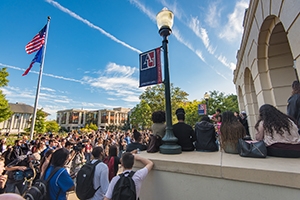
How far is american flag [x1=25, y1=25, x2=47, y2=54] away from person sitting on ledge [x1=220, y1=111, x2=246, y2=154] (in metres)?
15.2

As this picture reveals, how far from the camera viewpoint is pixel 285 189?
5.74ft

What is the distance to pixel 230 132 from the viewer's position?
2.85m

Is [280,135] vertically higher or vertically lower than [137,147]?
higher

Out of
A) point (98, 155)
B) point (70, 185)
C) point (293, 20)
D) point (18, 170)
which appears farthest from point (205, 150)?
point (18, 170)

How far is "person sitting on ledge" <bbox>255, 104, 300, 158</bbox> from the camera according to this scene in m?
2.33

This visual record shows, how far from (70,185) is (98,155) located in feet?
2.49

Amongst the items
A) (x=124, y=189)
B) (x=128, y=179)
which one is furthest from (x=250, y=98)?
(x=124, y=189)

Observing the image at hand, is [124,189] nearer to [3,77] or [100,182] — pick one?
[100,182]

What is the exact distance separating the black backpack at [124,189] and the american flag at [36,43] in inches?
575

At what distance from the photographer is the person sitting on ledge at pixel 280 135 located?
7.65ft

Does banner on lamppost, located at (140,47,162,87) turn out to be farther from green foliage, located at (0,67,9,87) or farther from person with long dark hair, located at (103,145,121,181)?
green foliage, located at (0,67,9,87)

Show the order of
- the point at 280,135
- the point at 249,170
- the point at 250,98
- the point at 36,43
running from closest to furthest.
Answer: the point at 249,170 < the point at 280,135 < the point at 250,98 < the point at 36,43

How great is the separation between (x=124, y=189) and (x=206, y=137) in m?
2.04

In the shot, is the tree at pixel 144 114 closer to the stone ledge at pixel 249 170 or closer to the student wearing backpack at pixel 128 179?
the student wearing backpack at pixel 128 179
